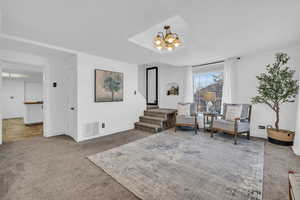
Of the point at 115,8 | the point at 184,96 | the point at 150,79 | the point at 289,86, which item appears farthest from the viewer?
the point at 150,79

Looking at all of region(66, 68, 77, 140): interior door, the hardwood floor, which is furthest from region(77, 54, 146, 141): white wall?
the hardwood floor

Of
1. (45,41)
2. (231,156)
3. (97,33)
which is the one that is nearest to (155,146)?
(231,156)

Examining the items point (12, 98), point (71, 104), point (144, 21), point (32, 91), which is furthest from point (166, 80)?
point (12, 98)

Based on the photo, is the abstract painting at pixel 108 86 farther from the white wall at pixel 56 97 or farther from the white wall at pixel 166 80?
the white wall at pixel 166 80

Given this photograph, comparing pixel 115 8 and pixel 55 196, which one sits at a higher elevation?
pixel 115 8

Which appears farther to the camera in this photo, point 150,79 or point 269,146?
point 150,79

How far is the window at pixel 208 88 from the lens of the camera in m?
4.55

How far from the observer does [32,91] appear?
24.6ft

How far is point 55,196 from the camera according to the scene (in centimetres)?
151

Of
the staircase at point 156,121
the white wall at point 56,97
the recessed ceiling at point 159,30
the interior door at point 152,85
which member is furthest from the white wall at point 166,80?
the white wall at point 56,97

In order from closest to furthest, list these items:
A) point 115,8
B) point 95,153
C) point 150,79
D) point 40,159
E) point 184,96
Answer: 1. point 115,8
2. point 40,159
3. point 95,153
4. point 184,96
5. point 150,79

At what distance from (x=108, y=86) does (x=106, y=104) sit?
1.82 feet

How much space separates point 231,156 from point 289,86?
2216mm

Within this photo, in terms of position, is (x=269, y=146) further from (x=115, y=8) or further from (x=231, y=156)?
(x=115, y=8)
